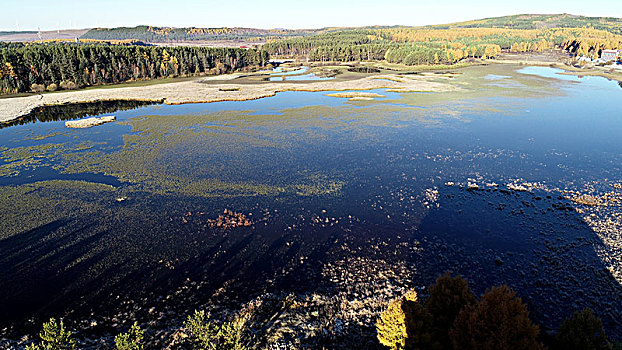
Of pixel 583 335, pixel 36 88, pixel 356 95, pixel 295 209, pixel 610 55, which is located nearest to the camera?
pixel 583 335

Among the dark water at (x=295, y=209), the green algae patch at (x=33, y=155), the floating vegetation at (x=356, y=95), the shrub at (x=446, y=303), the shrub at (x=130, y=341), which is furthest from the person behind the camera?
the floating vegetation at (x=356, y=95)

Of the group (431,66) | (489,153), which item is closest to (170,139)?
(489,153)

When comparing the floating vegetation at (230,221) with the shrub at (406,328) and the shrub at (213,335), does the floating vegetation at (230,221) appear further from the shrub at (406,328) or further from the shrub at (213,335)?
the shrub at (406,328)

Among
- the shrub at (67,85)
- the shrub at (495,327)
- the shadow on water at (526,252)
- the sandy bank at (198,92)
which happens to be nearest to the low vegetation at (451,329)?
the shrub at (495,327)

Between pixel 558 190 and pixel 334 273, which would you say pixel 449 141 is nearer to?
pixel 558 190

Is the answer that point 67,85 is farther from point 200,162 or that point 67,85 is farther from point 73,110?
point 200,162

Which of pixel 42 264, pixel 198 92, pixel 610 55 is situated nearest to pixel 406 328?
pixel 42 264

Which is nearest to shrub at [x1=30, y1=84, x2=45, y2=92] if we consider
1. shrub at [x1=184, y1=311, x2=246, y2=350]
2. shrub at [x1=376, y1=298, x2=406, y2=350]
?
shrub at [x1=184, y1=311, x2=246, y2=350]
